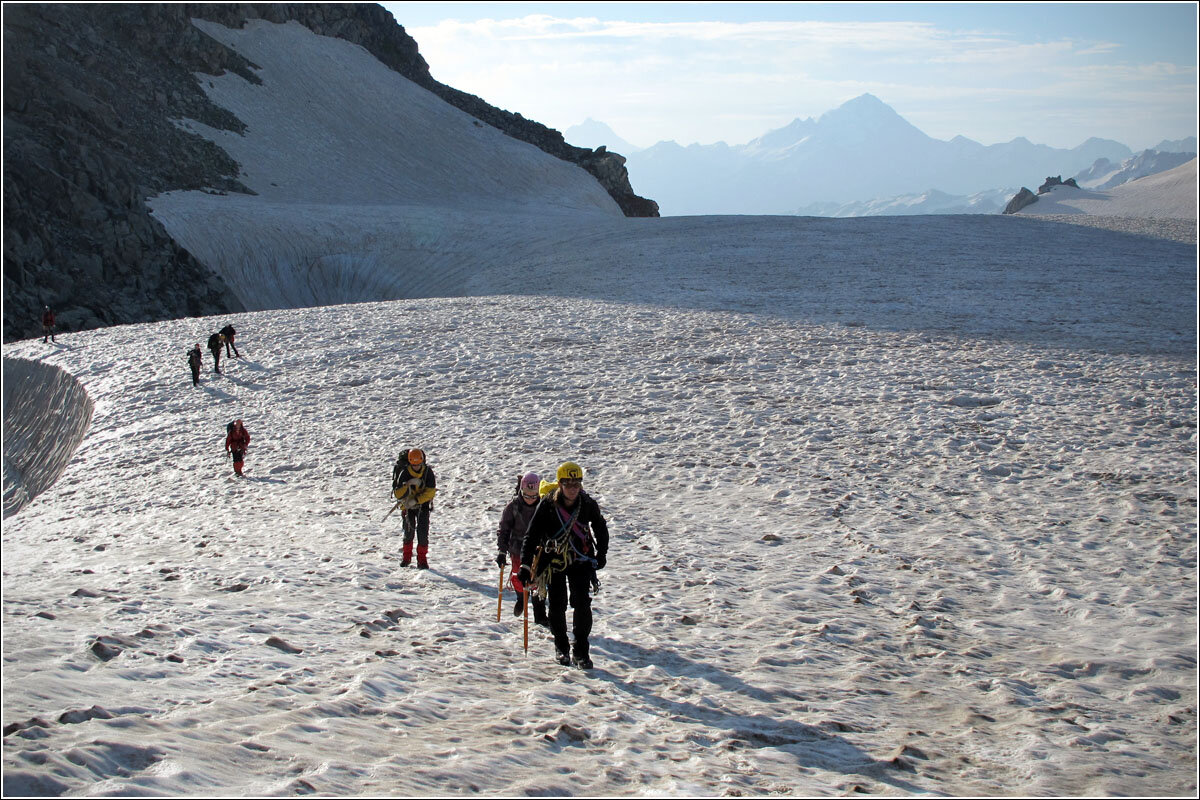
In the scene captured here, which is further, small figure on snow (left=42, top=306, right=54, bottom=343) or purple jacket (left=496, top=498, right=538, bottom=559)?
small figure on snow (left=42, top=306, right=54, bottom=343)

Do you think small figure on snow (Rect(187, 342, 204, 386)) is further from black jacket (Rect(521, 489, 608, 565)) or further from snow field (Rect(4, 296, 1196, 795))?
black jacket (Rect(521, 489, 608, 565))

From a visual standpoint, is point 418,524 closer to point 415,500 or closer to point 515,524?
point 415,500

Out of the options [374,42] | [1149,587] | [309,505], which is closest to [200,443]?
[309,505]

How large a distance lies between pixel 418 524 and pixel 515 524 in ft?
9.09

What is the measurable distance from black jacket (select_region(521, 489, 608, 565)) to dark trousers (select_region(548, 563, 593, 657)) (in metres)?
0.21

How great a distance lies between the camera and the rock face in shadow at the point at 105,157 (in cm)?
4034

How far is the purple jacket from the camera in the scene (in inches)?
338

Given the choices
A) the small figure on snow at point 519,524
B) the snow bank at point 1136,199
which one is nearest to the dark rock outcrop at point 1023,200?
the snow bank at point 1136,199

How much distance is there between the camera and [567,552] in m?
7.77

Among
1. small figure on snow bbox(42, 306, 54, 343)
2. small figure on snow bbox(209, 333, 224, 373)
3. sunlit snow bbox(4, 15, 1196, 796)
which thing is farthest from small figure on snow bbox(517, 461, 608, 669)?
small figure on snow bbox(42, 306, 54, 343)

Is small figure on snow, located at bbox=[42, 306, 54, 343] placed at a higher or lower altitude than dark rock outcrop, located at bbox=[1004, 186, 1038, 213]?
lower

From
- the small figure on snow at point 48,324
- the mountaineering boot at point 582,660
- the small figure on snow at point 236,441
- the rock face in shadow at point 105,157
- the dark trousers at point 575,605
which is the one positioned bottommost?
the mountaineering boot at point 582,660

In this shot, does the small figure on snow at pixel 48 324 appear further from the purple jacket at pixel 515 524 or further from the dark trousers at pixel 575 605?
the dark trousers at pixel 575 605

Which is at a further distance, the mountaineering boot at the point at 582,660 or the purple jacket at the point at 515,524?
the purple jacket at the point at 515,524
